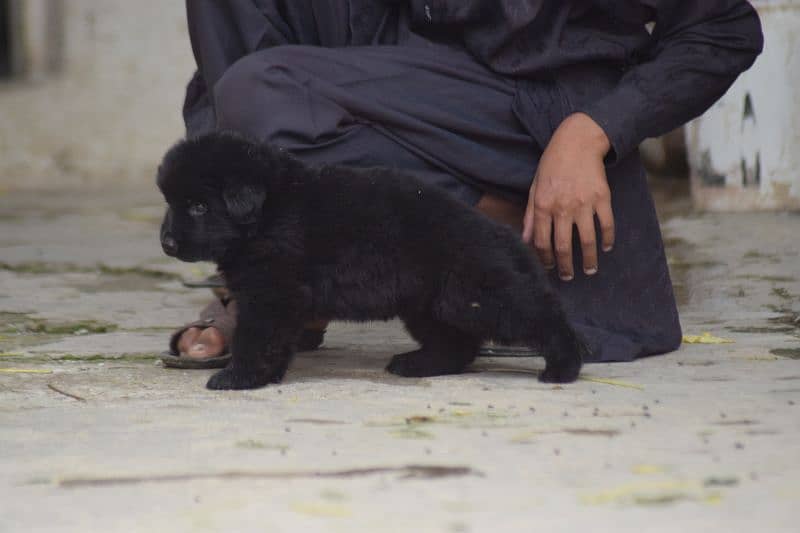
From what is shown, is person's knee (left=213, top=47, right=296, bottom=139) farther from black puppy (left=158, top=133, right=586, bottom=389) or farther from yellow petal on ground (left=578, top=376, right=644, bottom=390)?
yellow petal on ground (left=578, top=376, right=644, bottom=390)

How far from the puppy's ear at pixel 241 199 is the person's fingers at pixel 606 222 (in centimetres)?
76

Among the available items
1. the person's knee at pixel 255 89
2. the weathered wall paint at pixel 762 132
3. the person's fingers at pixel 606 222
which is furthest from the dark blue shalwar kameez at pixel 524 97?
the weathered wall paint at pixel 762 132

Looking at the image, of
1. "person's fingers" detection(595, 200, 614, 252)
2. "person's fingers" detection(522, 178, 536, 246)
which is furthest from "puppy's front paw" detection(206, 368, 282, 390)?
"person's fingers" detection(595, 200, 614, 252)

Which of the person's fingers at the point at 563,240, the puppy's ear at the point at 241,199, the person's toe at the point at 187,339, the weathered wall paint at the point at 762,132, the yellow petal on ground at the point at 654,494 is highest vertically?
the puppy's ear at the point at 241,199

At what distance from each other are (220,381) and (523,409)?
2.25 ft

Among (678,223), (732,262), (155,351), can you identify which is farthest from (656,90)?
(678,223)

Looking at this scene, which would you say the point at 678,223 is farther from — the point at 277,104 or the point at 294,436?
the point at 294,436

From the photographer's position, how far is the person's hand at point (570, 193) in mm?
3105

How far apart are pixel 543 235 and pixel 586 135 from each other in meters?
0.24

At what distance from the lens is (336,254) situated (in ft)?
9.70

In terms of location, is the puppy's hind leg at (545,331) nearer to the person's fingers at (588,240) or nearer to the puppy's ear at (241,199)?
the person's fingers at (588,240)

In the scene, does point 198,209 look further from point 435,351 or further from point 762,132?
point 762,132

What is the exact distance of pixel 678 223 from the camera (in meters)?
5.84

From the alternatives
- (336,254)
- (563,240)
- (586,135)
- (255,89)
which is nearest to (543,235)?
(563,240)
